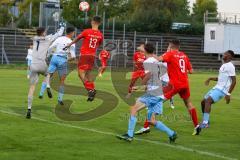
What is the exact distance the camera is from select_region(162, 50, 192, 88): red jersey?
583 inches

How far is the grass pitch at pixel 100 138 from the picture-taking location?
11.9m

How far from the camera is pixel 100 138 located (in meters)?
13.9

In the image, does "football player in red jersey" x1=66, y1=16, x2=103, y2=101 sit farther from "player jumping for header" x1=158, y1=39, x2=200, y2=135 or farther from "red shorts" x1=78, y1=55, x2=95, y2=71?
"player jumping for header" x1=158, y1=39, x2=200, y2=135

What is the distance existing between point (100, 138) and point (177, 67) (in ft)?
7.67

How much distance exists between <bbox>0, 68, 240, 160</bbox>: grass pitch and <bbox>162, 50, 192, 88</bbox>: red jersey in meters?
1.12

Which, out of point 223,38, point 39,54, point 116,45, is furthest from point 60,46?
point 223,38

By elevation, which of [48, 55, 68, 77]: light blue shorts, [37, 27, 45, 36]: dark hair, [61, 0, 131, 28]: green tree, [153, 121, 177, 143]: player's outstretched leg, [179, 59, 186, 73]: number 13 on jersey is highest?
[61, 0, 131, 28]: green tree

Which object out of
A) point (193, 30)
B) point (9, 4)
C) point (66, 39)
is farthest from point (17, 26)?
point (66, 39)

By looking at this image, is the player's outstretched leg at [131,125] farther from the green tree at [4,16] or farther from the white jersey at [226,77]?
Result: the green tree at [4,16]

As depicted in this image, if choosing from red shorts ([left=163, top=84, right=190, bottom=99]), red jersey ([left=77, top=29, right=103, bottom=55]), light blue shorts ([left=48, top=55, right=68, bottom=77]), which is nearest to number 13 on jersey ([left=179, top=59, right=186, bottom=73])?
red shorts ([left=163, top=84, right=190, bottom=99])

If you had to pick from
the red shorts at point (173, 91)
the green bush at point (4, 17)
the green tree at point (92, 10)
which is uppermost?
the green tree at point (92, 10)

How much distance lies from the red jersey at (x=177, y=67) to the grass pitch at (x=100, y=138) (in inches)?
44.2

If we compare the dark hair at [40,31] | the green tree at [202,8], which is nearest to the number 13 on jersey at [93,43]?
the dark hair at [40,31]

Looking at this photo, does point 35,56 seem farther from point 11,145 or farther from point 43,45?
point 11,145
